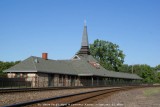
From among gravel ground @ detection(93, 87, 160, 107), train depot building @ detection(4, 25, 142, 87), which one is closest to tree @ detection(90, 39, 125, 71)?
train depot building @ detection(4, 25, 142, 87)

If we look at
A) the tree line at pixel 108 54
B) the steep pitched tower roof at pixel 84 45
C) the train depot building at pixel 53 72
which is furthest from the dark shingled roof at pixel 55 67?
the tree line at pixel 108 54

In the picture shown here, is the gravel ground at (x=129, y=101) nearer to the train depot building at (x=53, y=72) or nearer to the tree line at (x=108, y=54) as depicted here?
the train depot building at (x=53, y=72)

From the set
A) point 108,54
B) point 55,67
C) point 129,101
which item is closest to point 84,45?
point 108,54

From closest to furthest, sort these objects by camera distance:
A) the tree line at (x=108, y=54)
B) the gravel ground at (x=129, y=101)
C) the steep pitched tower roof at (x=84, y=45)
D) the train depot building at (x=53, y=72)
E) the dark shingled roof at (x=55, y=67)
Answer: the gravel ground at (x=129, y=101) < the train depot building at (x=53, y=72) < the dark shingled roof at (x=55, y=67) < the steep pitched tower roof at (x=84, y=45) < the tree line at (x=108, y=54)

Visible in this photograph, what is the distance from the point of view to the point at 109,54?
10331cm

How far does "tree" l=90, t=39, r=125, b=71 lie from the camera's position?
338 ft

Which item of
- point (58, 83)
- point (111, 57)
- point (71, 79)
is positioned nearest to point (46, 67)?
point (58, 83)

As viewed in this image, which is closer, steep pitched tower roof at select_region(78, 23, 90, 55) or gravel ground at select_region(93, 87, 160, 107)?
gravel ground at select_region(93, 87, 160, 107)

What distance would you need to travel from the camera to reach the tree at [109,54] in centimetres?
10297

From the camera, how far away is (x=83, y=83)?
200ft

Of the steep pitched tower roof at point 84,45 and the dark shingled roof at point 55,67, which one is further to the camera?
the steep pitched tower roof at point 84,45

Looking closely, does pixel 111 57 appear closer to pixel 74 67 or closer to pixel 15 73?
pixel 74 67

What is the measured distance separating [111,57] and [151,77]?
28039 millimetres

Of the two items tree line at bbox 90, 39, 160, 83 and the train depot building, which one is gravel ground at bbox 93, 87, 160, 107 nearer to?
the train depot building
